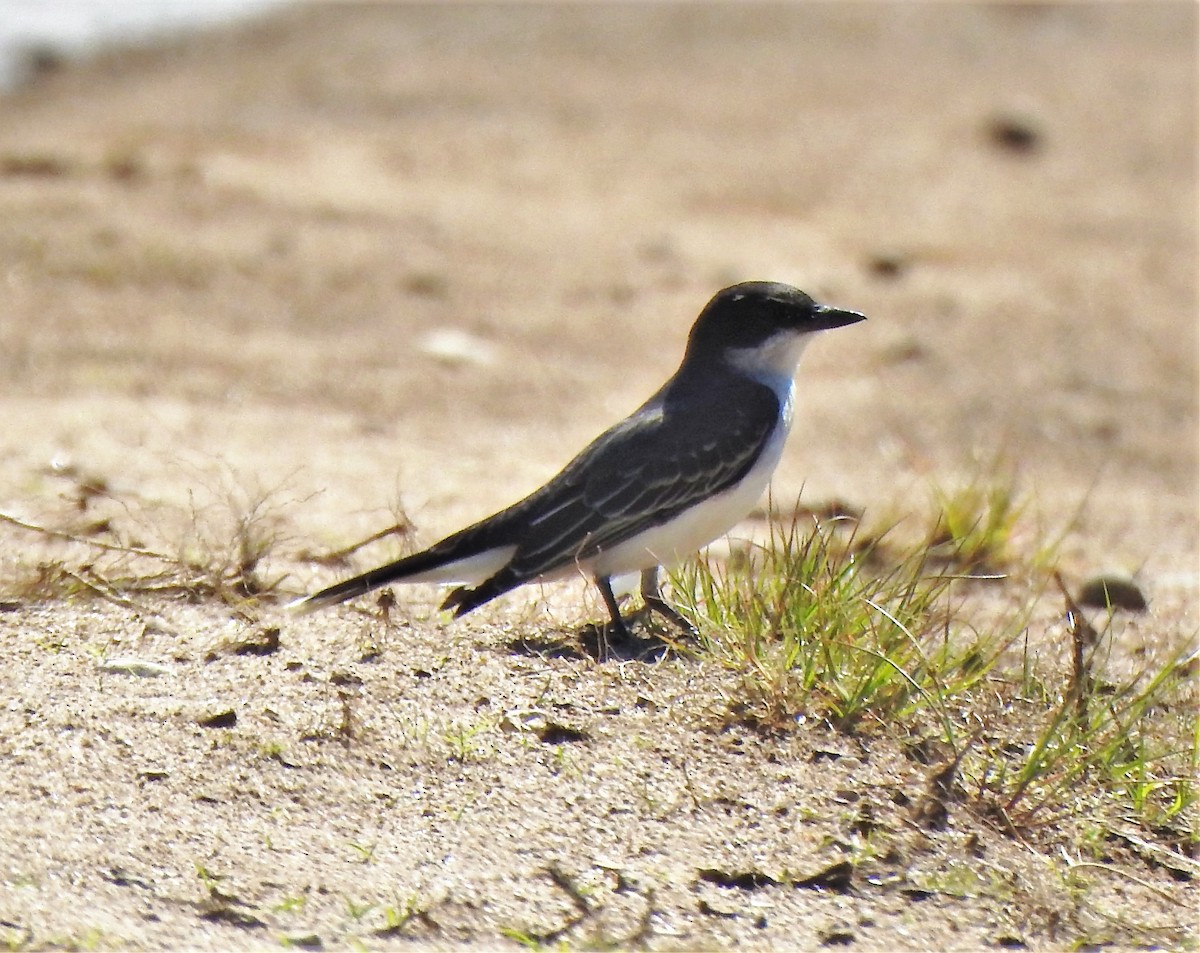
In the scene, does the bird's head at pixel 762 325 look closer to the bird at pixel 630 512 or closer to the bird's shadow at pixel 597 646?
the bird at pixel 630 512

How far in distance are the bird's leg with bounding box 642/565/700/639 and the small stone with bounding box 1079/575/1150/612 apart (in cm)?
173

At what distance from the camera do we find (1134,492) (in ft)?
27.4

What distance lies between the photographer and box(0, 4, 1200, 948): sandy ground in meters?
4.18

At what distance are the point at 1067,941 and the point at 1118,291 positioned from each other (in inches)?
285

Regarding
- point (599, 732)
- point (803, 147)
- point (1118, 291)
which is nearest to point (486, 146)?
point (803, 147)

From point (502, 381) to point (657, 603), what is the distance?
154 inches

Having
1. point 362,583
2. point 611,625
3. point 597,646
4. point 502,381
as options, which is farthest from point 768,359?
point 502,381

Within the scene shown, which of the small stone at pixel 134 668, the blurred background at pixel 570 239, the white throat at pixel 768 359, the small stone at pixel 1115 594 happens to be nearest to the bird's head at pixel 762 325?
the white throat at pixel 768 359

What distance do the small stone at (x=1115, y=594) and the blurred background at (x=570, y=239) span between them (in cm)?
33

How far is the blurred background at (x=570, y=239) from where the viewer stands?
8.12 metres

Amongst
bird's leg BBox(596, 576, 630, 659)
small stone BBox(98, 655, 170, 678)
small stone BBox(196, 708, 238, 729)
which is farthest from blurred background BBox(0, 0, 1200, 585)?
small stone BBox(196, 708, 238, 729)

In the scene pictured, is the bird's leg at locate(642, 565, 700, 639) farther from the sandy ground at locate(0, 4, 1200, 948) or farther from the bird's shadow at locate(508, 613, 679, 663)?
the sandy ground at locate(0, 4, 1200, 948)

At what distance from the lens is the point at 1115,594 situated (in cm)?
636

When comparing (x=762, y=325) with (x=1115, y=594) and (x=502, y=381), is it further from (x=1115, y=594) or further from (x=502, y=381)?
(x=502, y=381)
